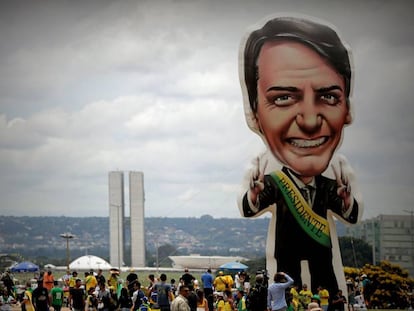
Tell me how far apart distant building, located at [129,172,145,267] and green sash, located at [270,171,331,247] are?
53.2 metres

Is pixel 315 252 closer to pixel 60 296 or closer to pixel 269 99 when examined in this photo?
pixel 269 99

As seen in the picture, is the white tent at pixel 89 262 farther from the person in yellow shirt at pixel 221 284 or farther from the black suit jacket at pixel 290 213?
the person in yellow shirt at pixel 221 284

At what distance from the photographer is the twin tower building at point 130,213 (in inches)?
3150

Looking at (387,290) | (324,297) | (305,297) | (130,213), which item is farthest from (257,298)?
(130,213)

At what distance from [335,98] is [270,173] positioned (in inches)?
112

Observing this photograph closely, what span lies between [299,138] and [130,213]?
216ft

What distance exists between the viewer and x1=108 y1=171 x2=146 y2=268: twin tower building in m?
80.0

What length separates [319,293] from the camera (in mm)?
24438

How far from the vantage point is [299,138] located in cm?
2612

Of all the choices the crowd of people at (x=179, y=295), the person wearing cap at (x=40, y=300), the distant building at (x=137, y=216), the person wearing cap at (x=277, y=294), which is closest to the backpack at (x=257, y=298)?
the crowd of people at (x=179, y=295)

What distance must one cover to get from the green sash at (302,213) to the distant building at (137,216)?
175 ft

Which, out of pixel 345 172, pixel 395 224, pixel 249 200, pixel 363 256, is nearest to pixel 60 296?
pixel 249 200

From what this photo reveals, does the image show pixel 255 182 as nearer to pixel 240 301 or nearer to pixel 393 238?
pixel 240 301

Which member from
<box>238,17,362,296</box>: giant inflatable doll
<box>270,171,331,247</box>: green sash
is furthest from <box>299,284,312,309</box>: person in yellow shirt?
<box>270,171,331,247</box>: green sash
